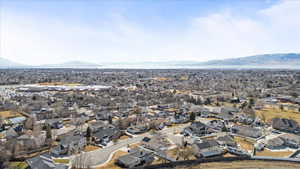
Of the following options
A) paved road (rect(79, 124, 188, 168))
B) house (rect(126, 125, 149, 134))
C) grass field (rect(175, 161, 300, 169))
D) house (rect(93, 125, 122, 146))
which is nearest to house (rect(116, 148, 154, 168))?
paved road (rect(79, 124, 188, 168))

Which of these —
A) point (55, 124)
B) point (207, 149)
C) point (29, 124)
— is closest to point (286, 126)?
point (207, 149)

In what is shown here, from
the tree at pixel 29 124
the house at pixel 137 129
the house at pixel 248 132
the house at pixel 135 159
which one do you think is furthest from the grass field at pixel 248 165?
the tree at pixel 29 124

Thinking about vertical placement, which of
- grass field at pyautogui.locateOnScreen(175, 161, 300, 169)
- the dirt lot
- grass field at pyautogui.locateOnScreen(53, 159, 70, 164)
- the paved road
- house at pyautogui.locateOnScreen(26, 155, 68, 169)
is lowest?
the dirt lot

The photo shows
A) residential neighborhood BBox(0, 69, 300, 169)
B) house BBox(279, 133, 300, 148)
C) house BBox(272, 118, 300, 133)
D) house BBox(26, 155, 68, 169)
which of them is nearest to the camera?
house BBox(26, 155, 68, 169)

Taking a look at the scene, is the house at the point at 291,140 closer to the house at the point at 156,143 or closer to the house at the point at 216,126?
the house at the point at 216,126

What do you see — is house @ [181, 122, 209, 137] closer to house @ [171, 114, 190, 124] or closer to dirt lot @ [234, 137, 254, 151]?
house @ [171, 114, 190, 124]

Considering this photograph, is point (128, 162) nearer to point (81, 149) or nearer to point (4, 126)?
point (81, 149)

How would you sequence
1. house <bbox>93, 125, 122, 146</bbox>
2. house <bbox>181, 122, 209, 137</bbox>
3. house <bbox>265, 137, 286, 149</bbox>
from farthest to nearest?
house <bbox>181, 122, 209, 137</bbox>
house <bbox>93, 125, 122, 146</bbox>
house <bbox>265, 137, 286, 149</bbox>

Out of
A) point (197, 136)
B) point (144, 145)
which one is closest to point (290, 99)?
point (197, 136)
